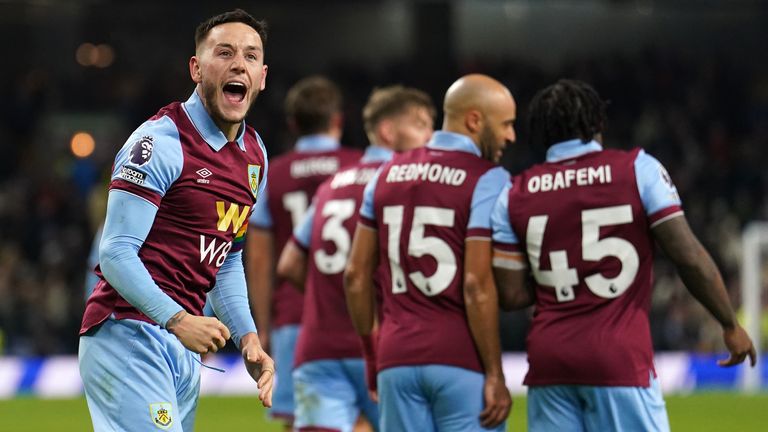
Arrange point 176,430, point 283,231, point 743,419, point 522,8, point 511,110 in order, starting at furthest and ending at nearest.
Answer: point 522,8 < point 743,419 < point 283,231 < point 511,110 < point 176,430

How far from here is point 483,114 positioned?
17.4 feet

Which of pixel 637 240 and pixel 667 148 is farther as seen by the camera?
pixel 667 148

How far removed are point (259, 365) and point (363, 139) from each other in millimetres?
16606

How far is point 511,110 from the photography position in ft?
17.5

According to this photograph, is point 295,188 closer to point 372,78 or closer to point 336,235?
point 336,235

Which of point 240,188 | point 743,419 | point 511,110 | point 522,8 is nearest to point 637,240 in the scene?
point 511,110

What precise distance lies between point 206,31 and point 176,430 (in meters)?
1.27

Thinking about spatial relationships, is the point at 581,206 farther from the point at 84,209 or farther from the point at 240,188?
the point at 84,209

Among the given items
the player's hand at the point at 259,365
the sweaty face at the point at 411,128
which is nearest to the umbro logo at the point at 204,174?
the player's hand at the point at 259,365

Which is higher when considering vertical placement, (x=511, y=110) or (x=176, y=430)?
(x=511, y=110)

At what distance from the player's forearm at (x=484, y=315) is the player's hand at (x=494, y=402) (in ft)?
0.12

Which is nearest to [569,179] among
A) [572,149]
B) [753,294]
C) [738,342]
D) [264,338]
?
[572,149]

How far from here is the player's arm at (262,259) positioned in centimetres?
727

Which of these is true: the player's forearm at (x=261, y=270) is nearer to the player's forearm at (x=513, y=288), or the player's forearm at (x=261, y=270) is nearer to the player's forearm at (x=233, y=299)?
the player's forearm at (x=513, y=288)
